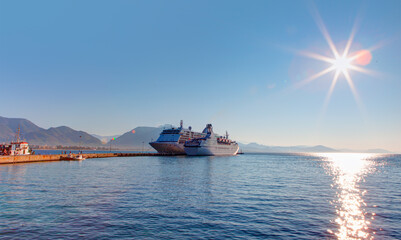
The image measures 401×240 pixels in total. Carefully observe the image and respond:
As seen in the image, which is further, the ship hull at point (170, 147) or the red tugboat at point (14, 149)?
the ship hull at point (170, 147)

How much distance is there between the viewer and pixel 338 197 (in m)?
26.8

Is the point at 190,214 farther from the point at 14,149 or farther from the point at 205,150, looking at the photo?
the point at 205,150

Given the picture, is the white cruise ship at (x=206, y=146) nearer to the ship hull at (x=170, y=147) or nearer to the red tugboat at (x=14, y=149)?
the ship hull at (x=170, y=147)

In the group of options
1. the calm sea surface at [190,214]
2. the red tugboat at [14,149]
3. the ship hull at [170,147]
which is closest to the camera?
the calm sea surface at [190,214]

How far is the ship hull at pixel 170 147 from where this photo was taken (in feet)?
429

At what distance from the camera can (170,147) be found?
13238cm

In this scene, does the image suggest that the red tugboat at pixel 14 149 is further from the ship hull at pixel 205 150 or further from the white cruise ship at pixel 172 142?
the ship hull at pixel 205 150

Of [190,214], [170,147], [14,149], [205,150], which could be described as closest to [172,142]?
[170,147]

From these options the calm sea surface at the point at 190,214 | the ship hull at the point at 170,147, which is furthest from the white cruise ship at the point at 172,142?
the calm sea surface at the point at 190,214

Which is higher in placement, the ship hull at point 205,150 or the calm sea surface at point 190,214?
the ship hull at point 205,150

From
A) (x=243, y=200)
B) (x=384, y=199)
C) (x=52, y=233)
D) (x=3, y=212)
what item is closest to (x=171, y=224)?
(x=52, y=233)

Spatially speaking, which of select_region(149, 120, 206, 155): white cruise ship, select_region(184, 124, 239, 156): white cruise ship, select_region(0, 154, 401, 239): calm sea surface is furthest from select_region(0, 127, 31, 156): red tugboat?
select_region(184, 124, 239, 156): white cruise ship

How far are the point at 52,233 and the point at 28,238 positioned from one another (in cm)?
114

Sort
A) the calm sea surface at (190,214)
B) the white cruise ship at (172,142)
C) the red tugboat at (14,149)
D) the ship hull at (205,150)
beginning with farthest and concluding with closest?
1. the white cruise ship at (172,142)
2. the ship hull at (205,150)
3. the red tugboat at (14,149)
4. the calm sea surface at (190,214)
